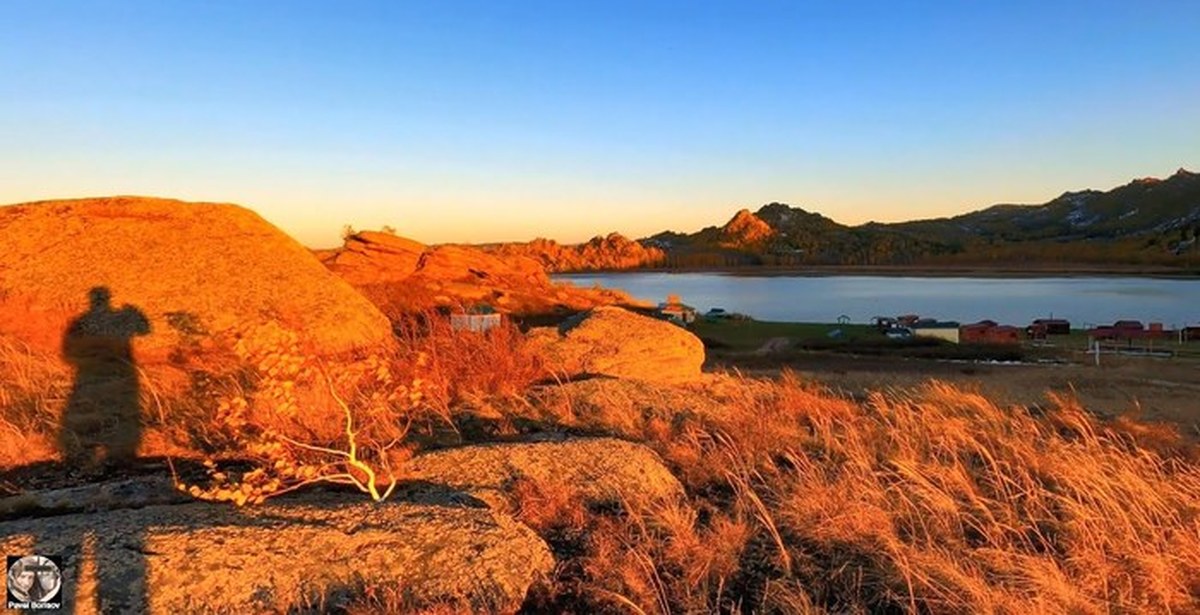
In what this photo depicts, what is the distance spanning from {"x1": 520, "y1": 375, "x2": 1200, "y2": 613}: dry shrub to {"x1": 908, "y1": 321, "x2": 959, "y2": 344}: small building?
36.7 m

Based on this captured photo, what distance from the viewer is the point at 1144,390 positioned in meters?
22.4

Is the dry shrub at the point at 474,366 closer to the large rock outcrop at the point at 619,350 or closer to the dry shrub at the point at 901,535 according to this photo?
the large rock outcrop at the point at 619,350

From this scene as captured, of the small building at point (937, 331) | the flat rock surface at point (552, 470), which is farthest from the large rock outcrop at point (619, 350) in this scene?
the small building at point (937, 331)

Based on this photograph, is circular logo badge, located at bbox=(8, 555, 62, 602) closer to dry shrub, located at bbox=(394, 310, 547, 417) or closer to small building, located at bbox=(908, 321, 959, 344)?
dry shrub, located at bbox=(394, 310, 547, 417)

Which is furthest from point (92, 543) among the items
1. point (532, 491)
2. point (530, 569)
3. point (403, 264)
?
point (403, 264)

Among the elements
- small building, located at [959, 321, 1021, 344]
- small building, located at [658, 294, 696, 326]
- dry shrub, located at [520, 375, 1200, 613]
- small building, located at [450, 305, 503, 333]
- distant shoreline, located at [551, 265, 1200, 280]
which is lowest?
distant shoreline, located at [551, 265, 1200, 280]

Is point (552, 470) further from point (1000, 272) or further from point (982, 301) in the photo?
point (1000, 272)

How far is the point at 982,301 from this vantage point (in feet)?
330

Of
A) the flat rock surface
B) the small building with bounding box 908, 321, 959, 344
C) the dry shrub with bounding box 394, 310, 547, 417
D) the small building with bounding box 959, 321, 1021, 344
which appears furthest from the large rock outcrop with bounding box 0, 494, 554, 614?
the small building with bounding box 959, 321, 1021, 344

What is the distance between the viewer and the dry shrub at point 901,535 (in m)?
4.58

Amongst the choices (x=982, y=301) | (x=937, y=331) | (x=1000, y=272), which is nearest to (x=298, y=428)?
(x=937, y=331)

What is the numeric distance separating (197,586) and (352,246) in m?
19.1

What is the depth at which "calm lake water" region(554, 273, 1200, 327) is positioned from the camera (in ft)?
259

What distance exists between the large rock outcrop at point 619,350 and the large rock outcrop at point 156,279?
297cm
